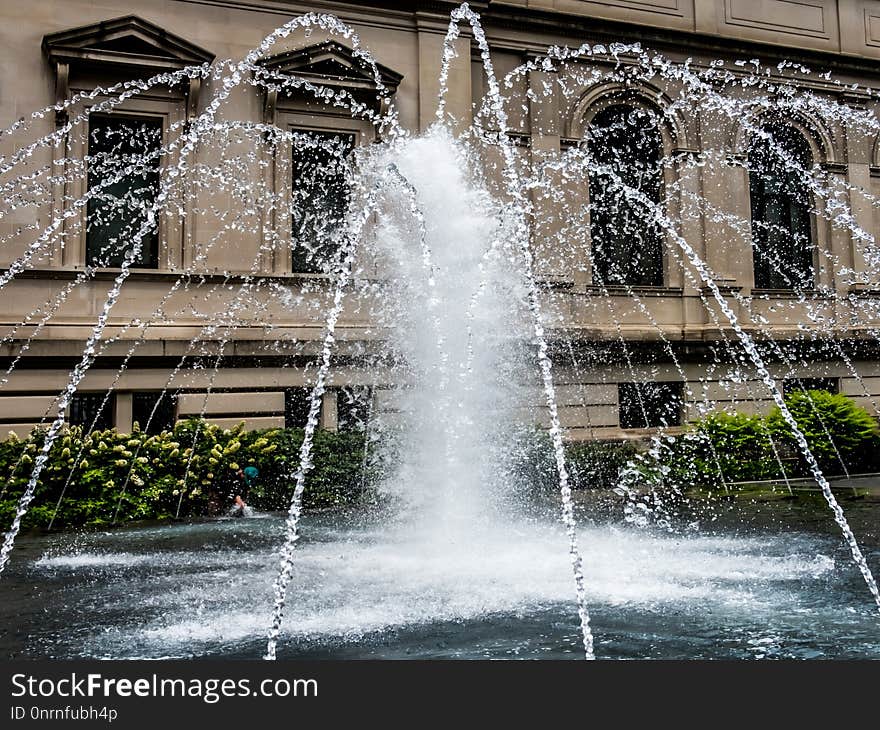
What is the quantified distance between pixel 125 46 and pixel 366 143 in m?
4.89

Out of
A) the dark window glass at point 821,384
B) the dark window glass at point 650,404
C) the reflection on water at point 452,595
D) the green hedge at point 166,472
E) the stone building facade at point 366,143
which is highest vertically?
the stone building facade at point 366,143

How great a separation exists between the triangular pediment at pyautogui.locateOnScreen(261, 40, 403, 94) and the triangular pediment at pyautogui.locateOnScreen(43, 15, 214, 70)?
142 cm

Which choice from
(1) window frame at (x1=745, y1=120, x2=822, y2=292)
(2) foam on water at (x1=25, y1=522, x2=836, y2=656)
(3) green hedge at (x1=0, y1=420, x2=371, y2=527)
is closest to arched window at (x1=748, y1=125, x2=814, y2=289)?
(1) window frame at (x1=745, y1=120, x2=822, y2=292)

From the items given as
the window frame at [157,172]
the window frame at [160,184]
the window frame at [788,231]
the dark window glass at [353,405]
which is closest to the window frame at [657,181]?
the window frame at [788,231]

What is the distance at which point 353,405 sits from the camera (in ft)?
57.1

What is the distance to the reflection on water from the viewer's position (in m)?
5.33

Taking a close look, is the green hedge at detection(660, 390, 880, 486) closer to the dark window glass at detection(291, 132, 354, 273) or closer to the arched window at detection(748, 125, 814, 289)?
the arched window at detection(748, 125, 814, 289)

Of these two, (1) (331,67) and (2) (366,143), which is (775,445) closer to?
(2) (366,143)

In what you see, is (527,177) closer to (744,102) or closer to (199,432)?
(744,102)

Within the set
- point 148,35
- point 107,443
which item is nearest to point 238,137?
point 148,35

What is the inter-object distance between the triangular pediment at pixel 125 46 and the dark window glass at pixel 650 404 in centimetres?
1110

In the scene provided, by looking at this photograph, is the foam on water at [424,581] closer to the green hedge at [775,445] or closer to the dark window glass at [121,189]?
the green hedge at [775,445]

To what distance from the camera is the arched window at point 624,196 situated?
67.2 feet

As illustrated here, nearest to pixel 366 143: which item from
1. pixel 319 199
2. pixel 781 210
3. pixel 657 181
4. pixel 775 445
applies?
pixel 319 199
